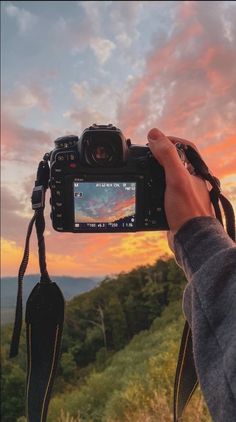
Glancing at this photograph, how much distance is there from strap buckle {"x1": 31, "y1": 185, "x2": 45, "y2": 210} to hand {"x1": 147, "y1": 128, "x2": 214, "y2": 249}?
409 mm

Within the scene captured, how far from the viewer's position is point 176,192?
4.27ft

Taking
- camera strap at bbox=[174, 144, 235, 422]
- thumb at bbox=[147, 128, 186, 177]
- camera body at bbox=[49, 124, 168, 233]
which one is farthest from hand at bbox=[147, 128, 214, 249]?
camera body at bbox=[49, 124, 168, 233]

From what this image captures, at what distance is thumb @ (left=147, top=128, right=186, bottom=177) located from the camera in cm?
133

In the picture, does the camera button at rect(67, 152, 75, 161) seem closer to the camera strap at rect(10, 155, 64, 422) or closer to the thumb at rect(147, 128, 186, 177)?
the camera strap at rect(10, 155, 64, 422)

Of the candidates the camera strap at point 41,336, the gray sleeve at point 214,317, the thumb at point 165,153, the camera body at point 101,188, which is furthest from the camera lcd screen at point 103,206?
the gray sleeve at point 214,317

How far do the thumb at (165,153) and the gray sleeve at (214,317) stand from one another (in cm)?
27

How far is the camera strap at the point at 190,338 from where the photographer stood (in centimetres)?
155

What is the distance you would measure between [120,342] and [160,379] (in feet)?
157

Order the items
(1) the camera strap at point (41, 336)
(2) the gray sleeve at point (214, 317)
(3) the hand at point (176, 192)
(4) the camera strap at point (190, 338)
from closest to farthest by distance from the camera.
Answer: (2) the gray sleeve at point (214, 317)
(3) the hand at point (176, 192)
(4) the camera strap at point (190, 338)
(1) the camera strap at point (41, 336)

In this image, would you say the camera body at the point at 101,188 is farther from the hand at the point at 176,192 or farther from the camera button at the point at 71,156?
the hand at the point at 176,192

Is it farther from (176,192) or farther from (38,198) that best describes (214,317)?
(38,198)

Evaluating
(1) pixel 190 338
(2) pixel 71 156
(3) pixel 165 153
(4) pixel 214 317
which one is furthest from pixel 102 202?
(4) pixel 214 317

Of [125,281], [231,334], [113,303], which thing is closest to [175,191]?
[231,334]

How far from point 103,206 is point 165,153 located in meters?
Answer: 0.39
